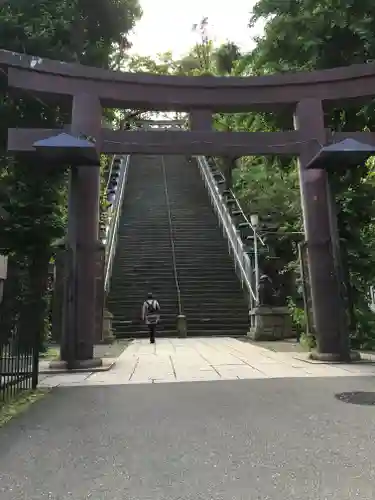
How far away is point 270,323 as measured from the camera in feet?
45.7

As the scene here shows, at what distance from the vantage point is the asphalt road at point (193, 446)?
2.95 meters

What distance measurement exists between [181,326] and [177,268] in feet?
11.4

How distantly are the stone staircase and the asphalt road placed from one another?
943 cm

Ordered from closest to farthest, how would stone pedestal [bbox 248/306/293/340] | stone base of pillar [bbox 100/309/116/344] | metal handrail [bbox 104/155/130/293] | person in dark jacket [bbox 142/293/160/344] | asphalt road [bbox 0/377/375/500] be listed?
asphalt road [bbox 0/377/375/500], person in dark jacket [bbox 142/293/160/344], stone base of pillar [bbox 100/309/116/344], stone pedestal [bbox 248/306/293/340], metal handrail [bbox 104/155/130/293]

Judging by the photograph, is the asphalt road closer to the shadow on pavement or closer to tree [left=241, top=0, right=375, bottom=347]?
the shadow on pavement

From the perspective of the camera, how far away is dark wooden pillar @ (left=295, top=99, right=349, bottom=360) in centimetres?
894

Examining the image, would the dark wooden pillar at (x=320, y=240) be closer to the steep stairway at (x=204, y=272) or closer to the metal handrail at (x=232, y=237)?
the metal handrail at (x=232, y=237)

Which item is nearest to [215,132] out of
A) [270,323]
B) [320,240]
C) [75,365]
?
[320,240]

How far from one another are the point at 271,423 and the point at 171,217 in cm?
1778

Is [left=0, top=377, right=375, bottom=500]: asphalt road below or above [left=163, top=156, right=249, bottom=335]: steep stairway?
below

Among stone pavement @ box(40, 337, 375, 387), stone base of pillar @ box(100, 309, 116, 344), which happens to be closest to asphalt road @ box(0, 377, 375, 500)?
stone pavement @ box(40, 337, 375, 387)

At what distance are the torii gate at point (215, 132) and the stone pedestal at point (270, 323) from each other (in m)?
4.78

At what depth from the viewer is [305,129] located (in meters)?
9.23

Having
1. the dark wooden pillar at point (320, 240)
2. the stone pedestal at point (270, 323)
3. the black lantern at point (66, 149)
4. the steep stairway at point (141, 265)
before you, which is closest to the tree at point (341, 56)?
the dark wooden pillar at point (320, 240)
